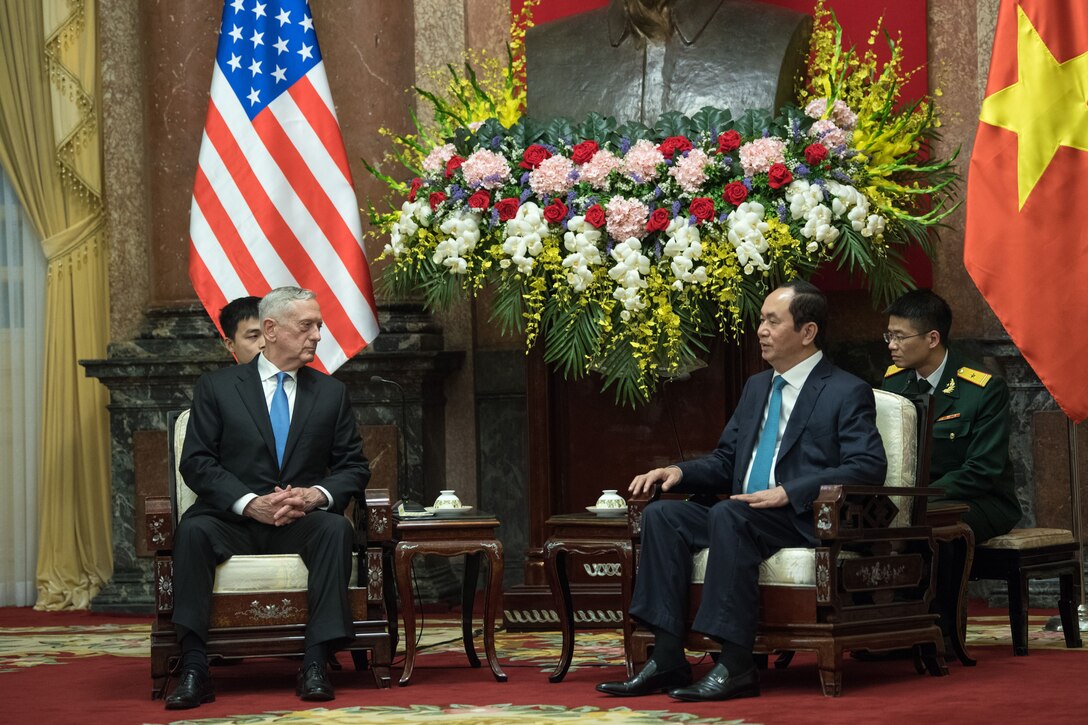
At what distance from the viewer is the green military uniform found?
5867 mm

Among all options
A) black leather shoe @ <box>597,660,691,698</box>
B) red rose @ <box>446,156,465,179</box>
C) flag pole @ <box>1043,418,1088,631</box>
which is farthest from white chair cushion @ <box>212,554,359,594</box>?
flag pole @ <box>1043,418,1088,631</box>

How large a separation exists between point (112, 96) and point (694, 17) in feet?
10.5

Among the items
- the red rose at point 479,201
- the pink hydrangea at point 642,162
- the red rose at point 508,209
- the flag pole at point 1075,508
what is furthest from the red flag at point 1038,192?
the red rose at point 479,201

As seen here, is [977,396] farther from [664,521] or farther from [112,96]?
[112,96]

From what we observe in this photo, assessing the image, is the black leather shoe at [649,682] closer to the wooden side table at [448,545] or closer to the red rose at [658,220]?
the wooden side table at [448,545]

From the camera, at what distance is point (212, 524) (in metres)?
5.20

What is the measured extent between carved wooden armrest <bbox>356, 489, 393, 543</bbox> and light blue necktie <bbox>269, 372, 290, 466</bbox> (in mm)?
385

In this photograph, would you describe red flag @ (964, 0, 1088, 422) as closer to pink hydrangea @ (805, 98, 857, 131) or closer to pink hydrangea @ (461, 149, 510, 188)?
pink hydrangea @ (805, 98, 857, 131)

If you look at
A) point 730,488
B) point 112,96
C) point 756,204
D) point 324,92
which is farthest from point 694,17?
point 112,96

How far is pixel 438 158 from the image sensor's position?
667 centimetres

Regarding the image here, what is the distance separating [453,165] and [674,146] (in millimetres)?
941

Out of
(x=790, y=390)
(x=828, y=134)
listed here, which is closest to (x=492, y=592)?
(x=790, y=390)

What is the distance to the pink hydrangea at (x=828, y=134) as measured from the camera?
246 inches

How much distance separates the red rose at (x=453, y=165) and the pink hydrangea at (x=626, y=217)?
0.74 metres
